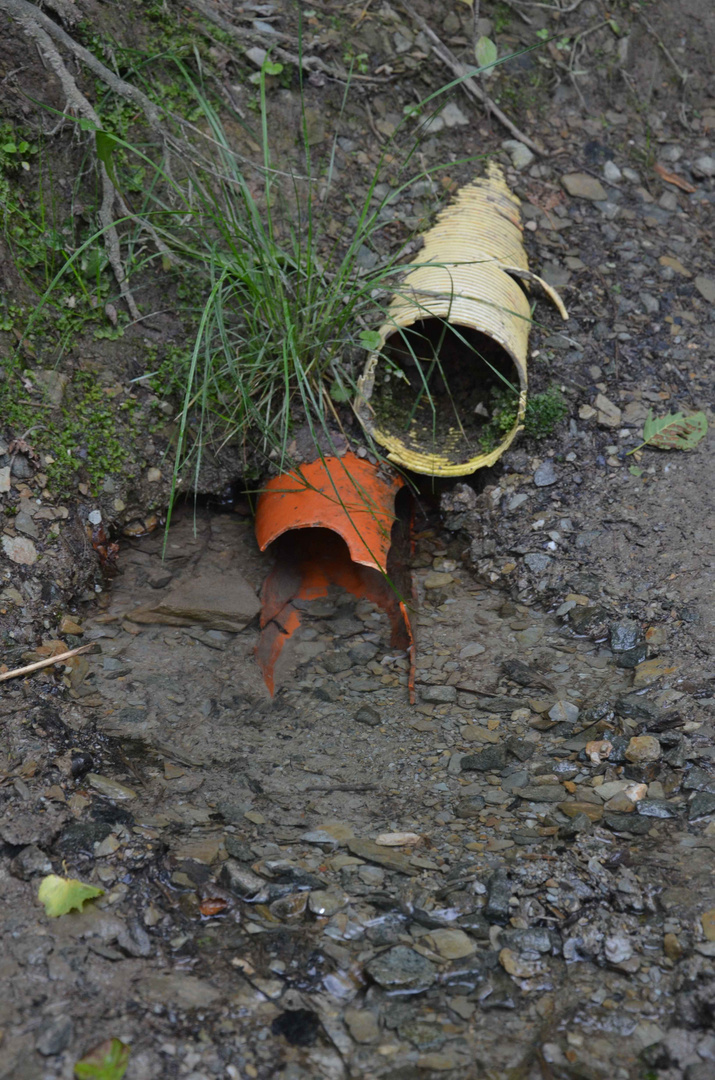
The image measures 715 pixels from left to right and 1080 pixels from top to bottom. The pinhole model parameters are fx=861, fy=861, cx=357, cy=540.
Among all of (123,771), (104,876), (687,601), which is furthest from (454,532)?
(104,876)

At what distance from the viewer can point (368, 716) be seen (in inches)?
97.9

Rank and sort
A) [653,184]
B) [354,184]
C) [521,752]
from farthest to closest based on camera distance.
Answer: [653,184] → [354,184] → [521,752]

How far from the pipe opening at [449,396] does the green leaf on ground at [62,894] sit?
5.78 feet

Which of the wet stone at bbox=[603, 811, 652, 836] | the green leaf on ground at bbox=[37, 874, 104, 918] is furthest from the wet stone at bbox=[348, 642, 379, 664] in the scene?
the green leaf on ground at bbox=[37, 874, 104, 918]

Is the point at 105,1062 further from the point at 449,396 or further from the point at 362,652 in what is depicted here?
the point at 449,396

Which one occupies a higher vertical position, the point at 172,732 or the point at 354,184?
the point at 354,184

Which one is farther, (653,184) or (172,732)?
(653,184)

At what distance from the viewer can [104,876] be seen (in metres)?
1.81

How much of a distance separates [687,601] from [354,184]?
2013 mm

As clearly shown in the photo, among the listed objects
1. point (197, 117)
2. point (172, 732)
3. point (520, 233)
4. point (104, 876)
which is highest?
point (197, 117)

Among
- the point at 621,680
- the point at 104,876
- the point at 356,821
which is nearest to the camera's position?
the point at 104,876

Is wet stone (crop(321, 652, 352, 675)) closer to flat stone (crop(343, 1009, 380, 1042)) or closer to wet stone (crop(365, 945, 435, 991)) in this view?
wet stone (crop(365, 945, 435, 991))

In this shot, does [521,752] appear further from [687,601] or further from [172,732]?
[172,732]

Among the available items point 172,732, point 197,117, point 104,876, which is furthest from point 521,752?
point 197,117
